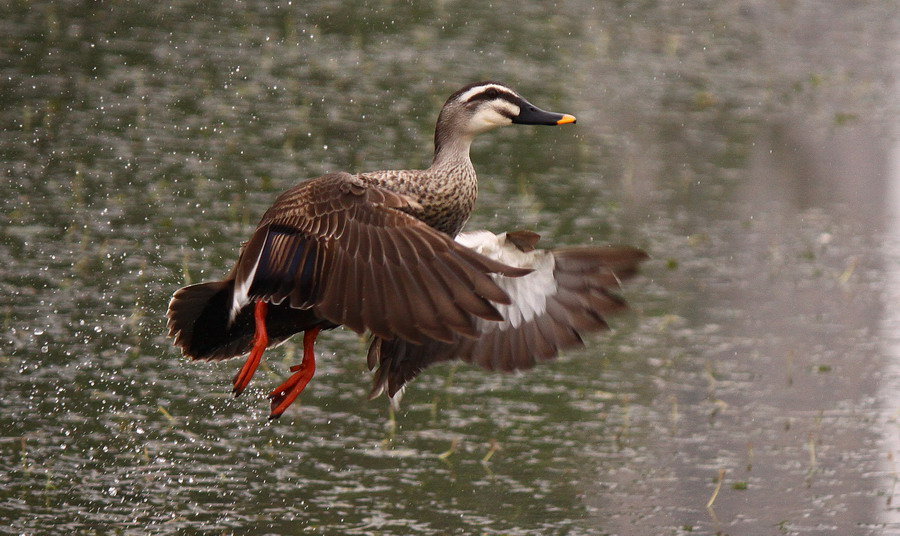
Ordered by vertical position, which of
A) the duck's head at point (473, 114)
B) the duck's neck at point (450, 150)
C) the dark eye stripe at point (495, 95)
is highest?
the dark eye stripe at point (495, 95)

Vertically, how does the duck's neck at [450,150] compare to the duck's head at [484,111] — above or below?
below

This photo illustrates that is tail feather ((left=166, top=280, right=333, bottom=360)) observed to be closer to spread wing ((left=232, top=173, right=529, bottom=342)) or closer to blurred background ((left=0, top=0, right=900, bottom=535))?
spread wing ((left=232, top=173, right=529, bottom=342))

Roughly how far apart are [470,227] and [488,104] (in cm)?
302

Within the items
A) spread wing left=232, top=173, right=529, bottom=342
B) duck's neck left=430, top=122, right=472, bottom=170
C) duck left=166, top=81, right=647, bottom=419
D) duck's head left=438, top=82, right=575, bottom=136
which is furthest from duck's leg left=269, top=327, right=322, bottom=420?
duck's head left=438, top=82, right=575, bottom=136

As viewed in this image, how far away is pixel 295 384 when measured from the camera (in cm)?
512

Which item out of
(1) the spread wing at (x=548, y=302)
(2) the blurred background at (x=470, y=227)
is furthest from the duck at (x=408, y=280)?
(2) the blurred background at (x=470, y=227)

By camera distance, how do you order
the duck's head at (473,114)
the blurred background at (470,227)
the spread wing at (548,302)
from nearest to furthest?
the spread wing at (548,302), the duck's head at (473,114), the blurred background at (470,227)

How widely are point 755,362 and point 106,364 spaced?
132 inches

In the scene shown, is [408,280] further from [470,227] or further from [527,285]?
[470,227]

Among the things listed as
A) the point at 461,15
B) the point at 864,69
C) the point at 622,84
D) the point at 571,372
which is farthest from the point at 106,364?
the point at 864,69

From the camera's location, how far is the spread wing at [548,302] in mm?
5164

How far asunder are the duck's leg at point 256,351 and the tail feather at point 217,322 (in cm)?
14

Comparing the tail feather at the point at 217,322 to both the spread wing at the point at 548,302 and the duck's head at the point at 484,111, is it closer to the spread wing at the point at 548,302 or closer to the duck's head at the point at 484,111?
the spread wing at the point at 548,302

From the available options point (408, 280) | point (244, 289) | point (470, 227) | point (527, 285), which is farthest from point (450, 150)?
point (470, 227)
